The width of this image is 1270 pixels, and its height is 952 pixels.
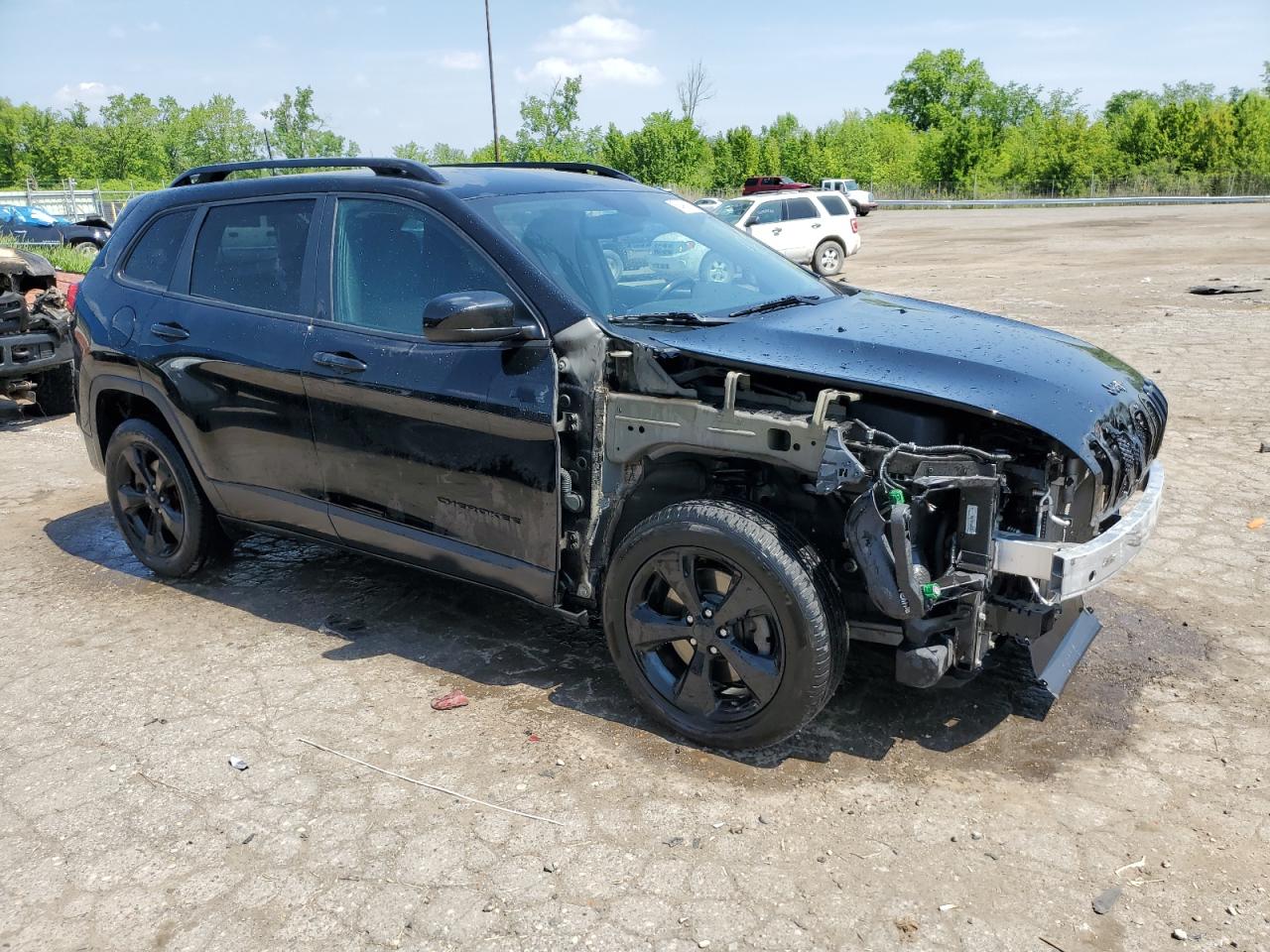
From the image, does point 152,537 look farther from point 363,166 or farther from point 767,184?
point 767,184

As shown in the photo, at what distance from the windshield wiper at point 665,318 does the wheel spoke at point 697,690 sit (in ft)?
3.76

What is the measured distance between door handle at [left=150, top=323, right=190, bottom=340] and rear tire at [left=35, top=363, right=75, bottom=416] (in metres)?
5.43

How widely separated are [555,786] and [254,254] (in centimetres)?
272

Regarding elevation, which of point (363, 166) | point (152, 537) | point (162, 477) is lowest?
point (152, 537)

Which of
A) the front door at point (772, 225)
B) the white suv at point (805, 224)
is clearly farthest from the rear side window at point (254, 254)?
the front door at point (772, 225)

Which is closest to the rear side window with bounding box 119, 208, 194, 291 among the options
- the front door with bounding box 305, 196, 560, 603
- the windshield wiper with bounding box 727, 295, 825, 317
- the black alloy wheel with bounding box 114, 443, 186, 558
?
the black alloy wheel with bounding box 114, 443, 186, 558

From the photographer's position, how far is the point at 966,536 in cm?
307

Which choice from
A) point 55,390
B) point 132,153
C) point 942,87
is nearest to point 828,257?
point 55,390

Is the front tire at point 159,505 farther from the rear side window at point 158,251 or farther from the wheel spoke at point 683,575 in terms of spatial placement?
the wheel spoke at point 683,575

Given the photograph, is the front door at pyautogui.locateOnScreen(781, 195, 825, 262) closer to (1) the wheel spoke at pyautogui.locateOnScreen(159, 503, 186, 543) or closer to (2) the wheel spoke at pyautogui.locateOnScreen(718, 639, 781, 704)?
(1) the wheel spoke at pyautogui.locateOnScreen(159, 503, 186, 543)

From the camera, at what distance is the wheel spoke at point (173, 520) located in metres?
5.12

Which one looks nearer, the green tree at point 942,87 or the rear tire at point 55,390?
the rear tire at point 55,390

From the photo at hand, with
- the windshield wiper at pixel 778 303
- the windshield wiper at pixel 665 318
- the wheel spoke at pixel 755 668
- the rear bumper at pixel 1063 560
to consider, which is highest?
the windshield wiper at pixel 665 318

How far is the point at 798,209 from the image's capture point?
20.9 m
